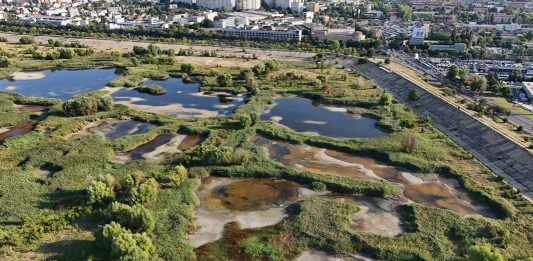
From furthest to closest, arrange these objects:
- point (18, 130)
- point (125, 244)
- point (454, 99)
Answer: point (454, 99) → point (18, 130) → point (125, 244)

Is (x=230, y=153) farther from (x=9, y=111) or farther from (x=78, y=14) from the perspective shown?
(x=78, y=14)

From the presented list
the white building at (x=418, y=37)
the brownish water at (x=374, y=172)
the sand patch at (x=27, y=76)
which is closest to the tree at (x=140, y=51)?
the sand patch at (x=27, y=76)

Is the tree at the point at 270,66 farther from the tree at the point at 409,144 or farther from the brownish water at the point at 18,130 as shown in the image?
the brownish water at the point at 18,130

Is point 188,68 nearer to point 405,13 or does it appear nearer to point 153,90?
point 153,90

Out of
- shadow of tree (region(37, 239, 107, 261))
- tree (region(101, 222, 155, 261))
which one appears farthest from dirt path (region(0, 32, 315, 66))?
tree (region(101, 222, 155, 261))

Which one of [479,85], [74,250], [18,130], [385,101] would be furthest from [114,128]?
[479,85]

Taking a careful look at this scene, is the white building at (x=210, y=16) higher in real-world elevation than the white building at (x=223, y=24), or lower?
higher
